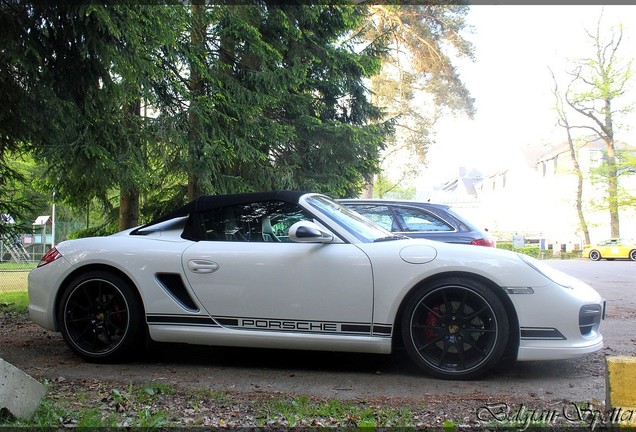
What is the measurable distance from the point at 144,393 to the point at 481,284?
2.38 metres

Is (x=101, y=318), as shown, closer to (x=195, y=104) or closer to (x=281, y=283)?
(x=281, y=283)

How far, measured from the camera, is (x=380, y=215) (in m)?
7.27

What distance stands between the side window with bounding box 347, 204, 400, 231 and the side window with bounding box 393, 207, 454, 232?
0.39ft

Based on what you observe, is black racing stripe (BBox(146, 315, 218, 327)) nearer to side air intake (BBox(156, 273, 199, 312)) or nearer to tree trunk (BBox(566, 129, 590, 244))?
side air intake (BBox(156, 273, 199, 312))

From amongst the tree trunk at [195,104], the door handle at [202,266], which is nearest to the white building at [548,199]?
the tree trunk at [195,104]

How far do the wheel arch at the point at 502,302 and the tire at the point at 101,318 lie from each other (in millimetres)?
2042

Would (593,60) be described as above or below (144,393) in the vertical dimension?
above

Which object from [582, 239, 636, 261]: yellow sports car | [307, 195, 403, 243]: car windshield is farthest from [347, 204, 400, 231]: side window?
[582, 239, 636, 261]: yellow sports car

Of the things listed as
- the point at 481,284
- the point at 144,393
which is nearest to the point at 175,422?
the point at 144,393

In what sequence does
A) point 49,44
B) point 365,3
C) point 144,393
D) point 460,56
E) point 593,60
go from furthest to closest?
point 593,60 → point 460,56 → point 365,3 → point 49,44 → point 144,393

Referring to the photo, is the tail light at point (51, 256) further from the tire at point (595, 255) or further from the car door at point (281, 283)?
the tire at point (595, 255)

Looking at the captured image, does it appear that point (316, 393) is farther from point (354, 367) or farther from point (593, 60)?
point (593, 60)

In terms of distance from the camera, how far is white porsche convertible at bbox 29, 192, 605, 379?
3748 millimetres

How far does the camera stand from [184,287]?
4.23 metres
